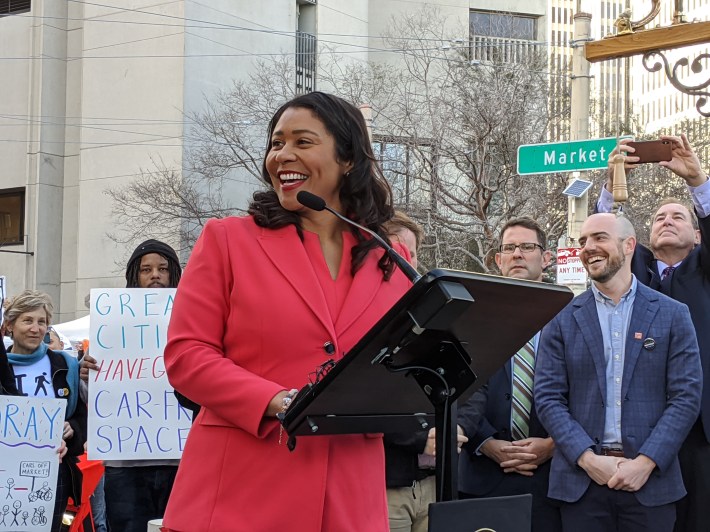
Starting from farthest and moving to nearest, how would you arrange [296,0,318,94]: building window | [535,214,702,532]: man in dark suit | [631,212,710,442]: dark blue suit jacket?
1. [296,0,318,94]: building window
2. [631,212,710,442]: dark blue suit jacket
3. [535,214,702,532]: man in dark suit

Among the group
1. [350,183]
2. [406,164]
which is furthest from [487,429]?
[406,164]

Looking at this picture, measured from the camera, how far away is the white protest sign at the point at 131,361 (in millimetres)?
6129

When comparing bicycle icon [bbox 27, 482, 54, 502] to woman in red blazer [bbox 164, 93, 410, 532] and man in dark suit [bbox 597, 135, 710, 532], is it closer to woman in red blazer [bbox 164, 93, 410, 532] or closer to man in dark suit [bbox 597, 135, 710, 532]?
man in dark suit [bbox 597, 135, 710, 532]

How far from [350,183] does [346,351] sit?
1.85 ft

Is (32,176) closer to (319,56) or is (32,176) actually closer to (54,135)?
(54,135)

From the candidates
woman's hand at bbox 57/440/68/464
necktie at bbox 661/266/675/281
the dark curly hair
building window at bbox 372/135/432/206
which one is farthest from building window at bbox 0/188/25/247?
the dark curly hair

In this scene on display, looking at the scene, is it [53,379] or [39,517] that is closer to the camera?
[39,517]

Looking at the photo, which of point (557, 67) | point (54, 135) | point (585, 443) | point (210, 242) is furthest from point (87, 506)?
point (54, 135)

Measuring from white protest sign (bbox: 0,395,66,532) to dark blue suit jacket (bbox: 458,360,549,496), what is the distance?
2.55 meters

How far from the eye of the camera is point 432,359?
2.55m

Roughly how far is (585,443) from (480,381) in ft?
8.35

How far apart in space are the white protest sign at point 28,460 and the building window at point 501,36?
2361 cm

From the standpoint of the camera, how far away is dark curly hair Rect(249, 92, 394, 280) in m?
3.00

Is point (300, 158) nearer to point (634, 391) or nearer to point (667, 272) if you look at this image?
point (634, 391)
